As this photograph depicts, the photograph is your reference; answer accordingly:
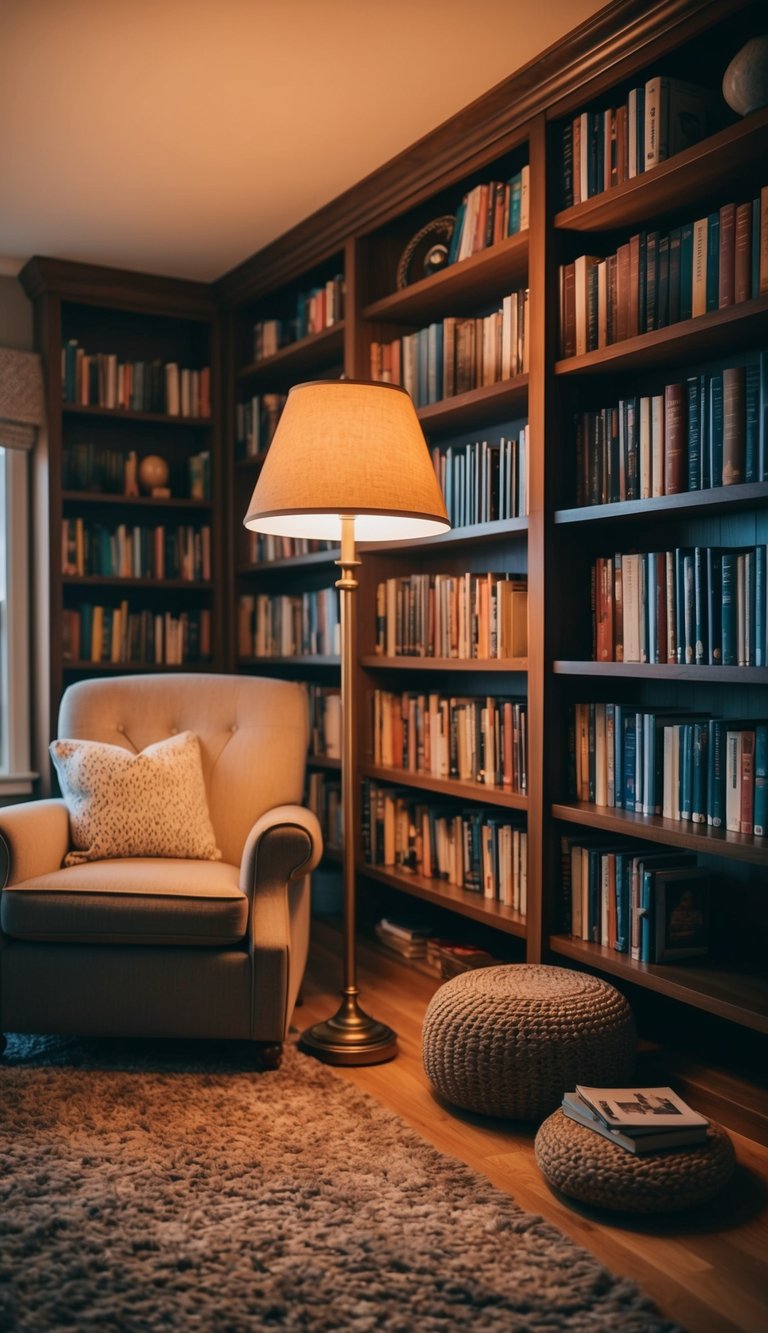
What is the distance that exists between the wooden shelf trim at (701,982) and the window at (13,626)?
261 cm

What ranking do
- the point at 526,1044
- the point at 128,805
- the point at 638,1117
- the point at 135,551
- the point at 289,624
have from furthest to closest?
1. the point at 135,551
2. the point at 289,624
3. the point at 128,805
4. the point at 526,1044
5. the point at 638,1117

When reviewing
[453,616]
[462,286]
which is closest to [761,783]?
[453,616]

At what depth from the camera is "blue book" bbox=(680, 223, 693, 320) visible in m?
2.59

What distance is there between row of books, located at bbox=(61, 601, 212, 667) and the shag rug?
7.28ft

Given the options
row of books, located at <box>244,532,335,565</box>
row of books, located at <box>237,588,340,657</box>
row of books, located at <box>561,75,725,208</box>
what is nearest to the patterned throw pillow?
row of books, located at <box>237,588,340,657</box>

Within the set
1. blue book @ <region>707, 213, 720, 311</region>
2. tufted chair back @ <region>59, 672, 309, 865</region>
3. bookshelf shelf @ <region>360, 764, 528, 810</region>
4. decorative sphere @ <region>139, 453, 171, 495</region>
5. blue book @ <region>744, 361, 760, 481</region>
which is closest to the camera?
blue book @ <region>744, 361, 760, 481</region>

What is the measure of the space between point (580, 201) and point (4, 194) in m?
2.03

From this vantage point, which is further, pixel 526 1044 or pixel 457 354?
pixel 457 354

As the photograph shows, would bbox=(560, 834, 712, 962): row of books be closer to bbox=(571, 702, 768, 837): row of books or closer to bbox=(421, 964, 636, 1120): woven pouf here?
bbox=(571, 702, 768, 837): row of books

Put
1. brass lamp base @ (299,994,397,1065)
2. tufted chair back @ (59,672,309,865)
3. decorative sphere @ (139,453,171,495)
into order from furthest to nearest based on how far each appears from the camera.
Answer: decorative sphere @ (139,453,171,495), tufted chair back @ (59,672,309,865), brass lamp base @ (299,994,397,1065)

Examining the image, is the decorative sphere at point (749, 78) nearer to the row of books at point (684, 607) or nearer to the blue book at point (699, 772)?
the row of books at point (684, 607)

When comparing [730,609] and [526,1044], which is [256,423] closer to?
[730,609]

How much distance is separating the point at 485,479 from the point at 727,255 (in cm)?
98

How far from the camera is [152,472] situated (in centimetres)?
472
